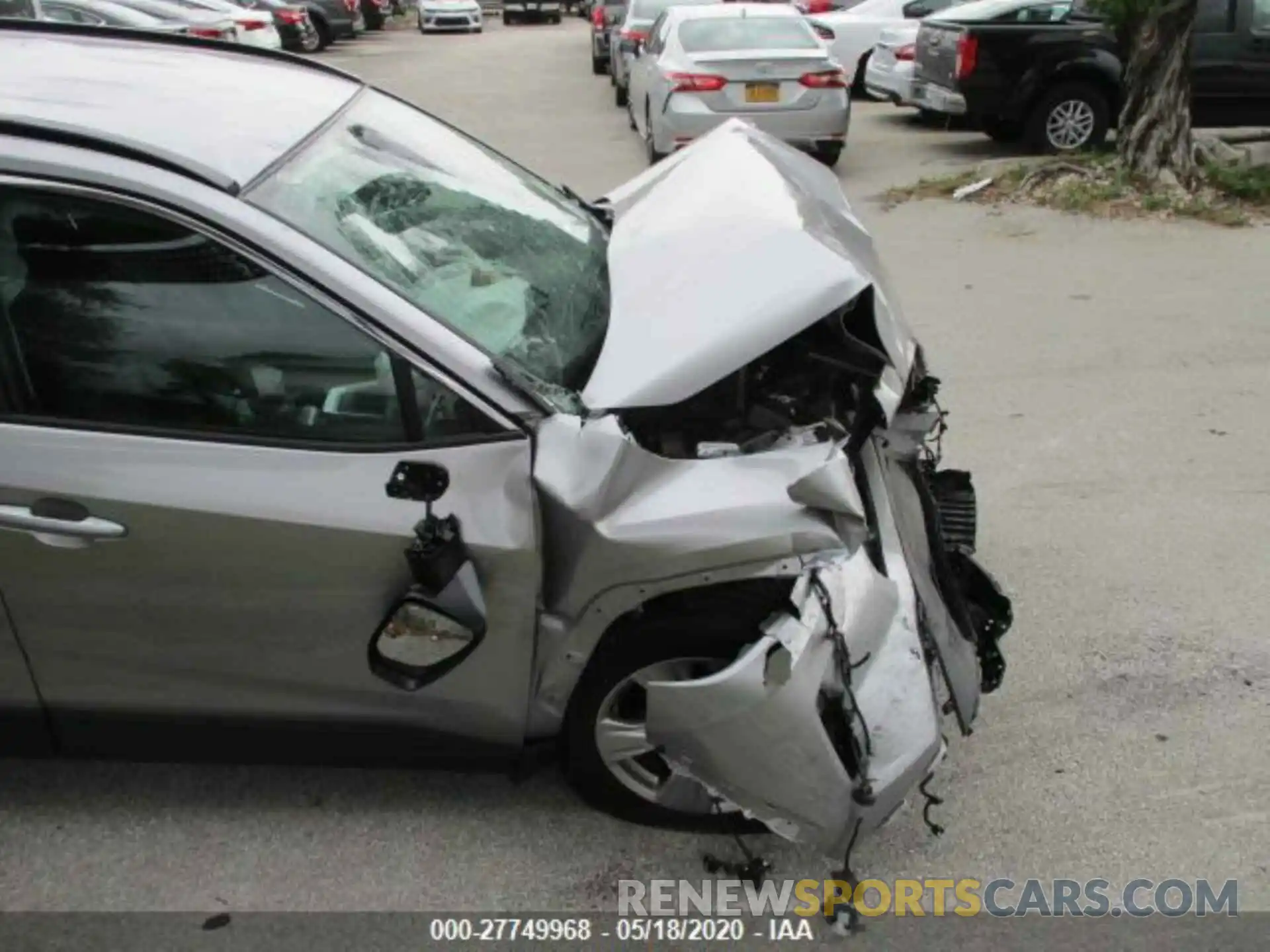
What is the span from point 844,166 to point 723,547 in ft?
31.1

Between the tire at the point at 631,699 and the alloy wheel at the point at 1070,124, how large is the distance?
9.45 meters

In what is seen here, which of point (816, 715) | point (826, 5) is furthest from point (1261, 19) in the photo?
point (816, 715)

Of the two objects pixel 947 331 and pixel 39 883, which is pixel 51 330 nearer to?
pixel 39 883

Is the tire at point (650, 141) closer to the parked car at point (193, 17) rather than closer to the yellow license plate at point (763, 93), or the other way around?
the yellow license plate at point (763, 93)

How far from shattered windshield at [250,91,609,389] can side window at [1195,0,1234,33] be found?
29.2 ft

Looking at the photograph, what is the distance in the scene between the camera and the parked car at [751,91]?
1042 cm

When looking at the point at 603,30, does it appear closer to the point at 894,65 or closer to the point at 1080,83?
the point at 894,65

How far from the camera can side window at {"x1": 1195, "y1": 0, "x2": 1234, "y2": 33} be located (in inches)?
408

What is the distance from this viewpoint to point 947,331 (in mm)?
6582

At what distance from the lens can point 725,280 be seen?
2850 millimetres

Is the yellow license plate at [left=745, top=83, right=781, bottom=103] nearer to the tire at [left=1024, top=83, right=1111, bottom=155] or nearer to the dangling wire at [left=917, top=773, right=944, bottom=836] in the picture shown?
the tire at [left=1024, top=83, right=1111, bottom=155]

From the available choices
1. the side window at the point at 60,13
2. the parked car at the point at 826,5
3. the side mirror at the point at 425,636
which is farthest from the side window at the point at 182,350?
the parked car at the point at 826,5

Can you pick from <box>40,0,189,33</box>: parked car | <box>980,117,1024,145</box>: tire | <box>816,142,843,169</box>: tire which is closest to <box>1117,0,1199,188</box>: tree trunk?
<box>980,117,1024,145</box>: tire

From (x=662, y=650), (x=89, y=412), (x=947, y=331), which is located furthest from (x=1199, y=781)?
(x=947, y=331)
